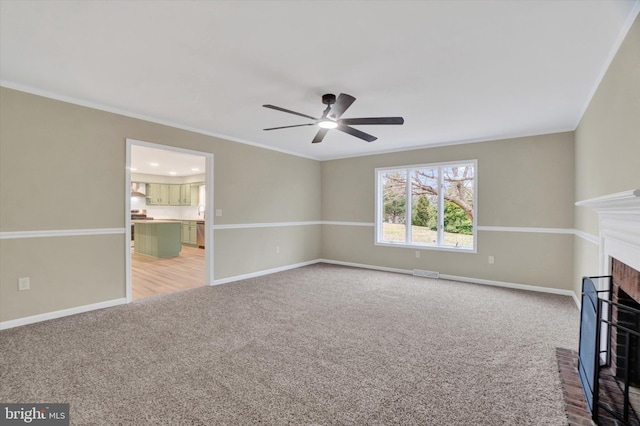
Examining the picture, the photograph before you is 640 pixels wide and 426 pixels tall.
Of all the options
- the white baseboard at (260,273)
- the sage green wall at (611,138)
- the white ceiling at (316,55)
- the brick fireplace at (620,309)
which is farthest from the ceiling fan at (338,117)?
the white baseboard at (260,273)

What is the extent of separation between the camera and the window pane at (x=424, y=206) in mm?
5610

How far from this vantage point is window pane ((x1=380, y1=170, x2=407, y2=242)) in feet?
19.7

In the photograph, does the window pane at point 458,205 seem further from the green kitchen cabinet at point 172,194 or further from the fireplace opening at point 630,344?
the green kitchen cabinet at point 172,194

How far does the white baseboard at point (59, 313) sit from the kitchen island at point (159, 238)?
362 cm

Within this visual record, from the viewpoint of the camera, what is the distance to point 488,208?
5.04 metres

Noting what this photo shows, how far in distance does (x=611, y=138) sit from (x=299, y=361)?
3.16 meters

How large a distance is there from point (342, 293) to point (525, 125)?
362 centimetres

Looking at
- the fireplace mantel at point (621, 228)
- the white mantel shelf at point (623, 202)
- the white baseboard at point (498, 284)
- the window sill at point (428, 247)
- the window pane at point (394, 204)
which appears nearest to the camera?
the white mantel shelf at point (623, 202)

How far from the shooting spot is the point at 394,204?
6.12 metres

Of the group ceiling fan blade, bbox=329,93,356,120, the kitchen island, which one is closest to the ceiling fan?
ceiling fan blade, bbox=329,93,356,120

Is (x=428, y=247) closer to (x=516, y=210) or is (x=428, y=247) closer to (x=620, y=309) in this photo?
(x=516, y=210)

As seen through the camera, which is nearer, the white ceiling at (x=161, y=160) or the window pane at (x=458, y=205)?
the window pane at (x=458, y=205)

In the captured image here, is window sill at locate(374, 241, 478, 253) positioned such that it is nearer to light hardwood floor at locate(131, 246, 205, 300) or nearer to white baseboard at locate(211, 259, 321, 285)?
white baseboard at locate(211, 259, 321, 285)

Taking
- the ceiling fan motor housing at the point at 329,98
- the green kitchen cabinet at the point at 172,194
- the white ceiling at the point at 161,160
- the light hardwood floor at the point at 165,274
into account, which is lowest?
the light hardwood floor at the point at 165,274
